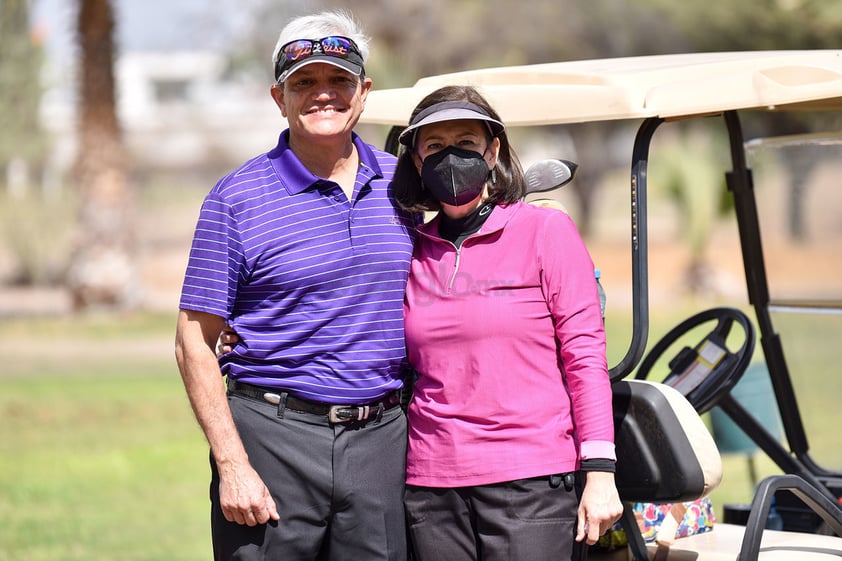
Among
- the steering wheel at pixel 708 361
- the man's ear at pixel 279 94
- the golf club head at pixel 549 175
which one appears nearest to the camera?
the man's ear at pixel 279 94

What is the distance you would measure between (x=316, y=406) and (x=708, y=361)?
1448 millimetres

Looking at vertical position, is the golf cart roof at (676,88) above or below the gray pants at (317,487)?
above

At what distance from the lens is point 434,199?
10.2ft

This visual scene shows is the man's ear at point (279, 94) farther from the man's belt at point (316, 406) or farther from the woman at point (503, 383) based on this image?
the man's belt at point (316, 406)

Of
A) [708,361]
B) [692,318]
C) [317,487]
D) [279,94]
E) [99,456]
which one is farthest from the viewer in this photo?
[99,456]

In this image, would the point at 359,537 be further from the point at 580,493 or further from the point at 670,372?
the point at 670,372

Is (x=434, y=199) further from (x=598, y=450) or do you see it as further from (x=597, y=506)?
(x=597, y=506)

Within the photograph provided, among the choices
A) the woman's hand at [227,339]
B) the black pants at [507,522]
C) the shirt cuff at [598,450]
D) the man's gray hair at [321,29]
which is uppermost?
the man's gray hair at [321,29]

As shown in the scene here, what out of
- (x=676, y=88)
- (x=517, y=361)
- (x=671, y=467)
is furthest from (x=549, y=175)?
(x=671, y=467)

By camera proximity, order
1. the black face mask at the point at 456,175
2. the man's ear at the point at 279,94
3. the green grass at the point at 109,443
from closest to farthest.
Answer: the black face mask at the point at 456,175, the man's ear at the point at 279,94, the green grass at the point at 109,443

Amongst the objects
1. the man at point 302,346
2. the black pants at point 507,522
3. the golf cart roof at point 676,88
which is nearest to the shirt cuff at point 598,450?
the black pants at point 507,522

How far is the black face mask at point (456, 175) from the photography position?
2.93 metres

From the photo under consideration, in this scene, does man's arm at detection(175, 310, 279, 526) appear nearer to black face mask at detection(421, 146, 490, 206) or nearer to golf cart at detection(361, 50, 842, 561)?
black face mask at detection(421, 146, 490, 206)

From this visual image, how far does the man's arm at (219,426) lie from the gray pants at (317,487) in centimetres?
5
